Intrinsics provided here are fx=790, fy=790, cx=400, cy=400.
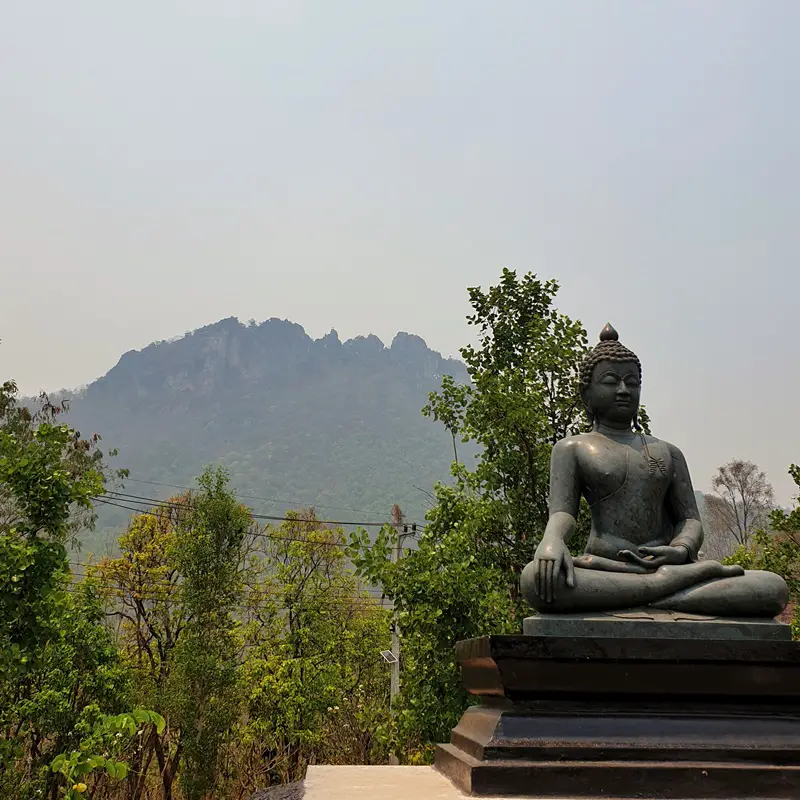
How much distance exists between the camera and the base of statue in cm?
363

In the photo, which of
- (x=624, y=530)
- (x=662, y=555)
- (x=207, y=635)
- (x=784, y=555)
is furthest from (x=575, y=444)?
(x=207, y=635)

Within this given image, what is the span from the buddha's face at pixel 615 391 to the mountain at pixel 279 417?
242 feet

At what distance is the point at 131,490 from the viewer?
94688mm

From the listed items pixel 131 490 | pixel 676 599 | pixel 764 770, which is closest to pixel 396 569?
pixel 676 599

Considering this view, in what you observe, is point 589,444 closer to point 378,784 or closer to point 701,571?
point 701,571

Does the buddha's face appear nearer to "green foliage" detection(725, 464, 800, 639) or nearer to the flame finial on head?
the flame finial on head

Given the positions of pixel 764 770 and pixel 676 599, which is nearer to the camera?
pixel 764 770

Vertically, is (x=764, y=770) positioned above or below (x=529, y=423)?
below

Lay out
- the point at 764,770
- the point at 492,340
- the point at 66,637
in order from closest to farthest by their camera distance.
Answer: the point at 764,770 < the point at 492,340 < the point at 66,637

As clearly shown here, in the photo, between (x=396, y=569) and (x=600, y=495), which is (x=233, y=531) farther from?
(x=600, y=495)

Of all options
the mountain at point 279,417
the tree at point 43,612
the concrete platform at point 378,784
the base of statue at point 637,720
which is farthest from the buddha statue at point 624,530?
the mountain at point 279,417

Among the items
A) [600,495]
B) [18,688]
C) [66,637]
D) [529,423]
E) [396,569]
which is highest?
[529,423]

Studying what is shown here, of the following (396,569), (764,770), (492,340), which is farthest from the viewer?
(492,340)

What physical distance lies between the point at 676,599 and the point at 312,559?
62.7 feet
